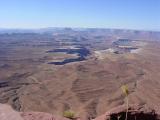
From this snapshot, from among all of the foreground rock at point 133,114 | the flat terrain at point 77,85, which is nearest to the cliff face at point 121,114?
the foreground rock at point 133,114

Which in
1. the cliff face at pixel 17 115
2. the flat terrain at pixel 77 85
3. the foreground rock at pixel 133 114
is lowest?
the flat terrain at pixel 77 85

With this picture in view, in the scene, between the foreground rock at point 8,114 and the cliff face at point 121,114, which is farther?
the cliff face at point 121,114

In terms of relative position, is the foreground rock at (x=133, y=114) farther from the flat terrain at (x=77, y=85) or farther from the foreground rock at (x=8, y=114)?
the flat terrain at (x=77, y=85)

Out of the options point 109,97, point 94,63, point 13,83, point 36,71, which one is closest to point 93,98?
point 109,97

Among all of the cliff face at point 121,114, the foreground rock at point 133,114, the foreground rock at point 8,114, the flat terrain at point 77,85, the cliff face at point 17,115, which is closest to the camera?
the foreground rock at point 8,114

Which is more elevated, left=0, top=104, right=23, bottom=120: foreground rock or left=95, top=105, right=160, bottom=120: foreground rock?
left=0, top=104, right=23, bottom=120: foreground rock

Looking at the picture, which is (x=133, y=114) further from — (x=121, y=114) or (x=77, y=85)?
(x=77, y=85)

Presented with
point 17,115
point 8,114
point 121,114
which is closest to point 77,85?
point 121,114

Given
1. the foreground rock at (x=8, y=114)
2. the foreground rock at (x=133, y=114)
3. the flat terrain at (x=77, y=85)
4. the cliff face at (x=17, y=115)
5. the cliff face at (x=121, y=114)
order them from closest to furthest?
the foreground rock at (x=8, y=114) < the cliff face at (x=17, y=115) < the cliff face at (x=121, y=114) < the foreground rock at (x=133, y=114) < the flat terrain at (x=77, y=85)

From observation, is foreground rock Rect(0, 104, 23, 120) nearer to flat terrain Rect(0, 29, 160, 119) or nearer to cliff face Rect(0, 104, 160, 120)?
cliff face Rect(0, 104, 160, 120)

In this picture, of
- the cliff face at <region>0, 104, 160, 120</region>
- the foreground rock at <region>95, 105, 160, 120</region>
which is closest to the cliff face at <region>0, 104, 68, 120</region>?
the cliff face at <region>0, 104, 160, 120</region>

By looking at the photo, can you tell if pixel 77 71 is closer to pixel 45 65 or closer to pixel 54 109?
pixel 45 65
